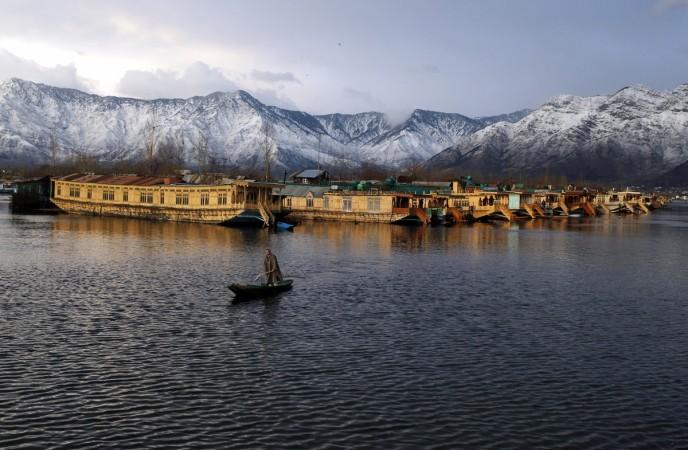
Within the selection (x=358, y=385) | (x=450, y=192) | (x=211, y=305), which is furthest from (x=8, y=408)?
(x=450, y=192)

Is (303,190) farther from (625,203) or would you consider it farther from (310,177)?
(625,203)

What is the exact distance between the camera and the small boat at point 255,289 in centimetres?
3447

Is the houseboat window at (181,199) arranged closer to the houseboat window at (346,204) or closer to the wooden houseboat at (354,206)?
the wooden houseboat at (354,206)

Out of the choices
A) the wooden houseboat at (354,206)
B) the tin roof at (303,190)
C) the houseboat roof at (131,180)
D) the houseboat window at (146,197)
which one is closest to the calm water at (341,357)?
the wooden houseboat at (354,206)

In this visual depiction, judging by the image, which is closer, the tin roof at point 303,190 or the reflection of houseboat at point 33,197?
the tin roof at point 303,190

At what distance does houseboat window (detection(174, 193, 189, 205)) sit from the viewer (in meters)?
96.5

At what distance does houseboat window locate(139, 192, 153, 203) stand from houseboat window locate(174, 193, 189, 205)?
628 cm

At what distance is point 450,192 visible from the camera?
132125 mm

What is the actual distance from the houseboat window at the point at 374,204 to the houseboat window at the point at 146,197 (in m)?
35.2

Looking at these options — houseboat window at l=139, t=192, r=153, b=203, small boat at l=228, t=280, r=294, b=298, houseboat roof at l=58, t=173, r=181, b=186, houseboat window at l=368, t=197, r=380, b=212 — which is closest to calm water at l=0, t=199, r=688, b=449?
small boat at l=228, t=280, r=294, b=298

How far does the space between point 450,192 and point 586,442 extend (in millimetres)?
116925

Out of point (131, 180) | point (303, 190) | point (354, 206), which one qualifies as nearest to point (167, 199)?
point (131, 180)

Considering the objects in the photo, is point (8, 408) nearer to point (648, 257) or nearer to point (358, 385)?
point (358, 385)

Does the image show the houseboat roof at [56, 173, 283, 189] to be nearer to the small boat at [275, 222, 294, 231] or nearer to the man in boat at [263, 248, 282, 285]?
the small boat at [275, 222, 294, 231]
